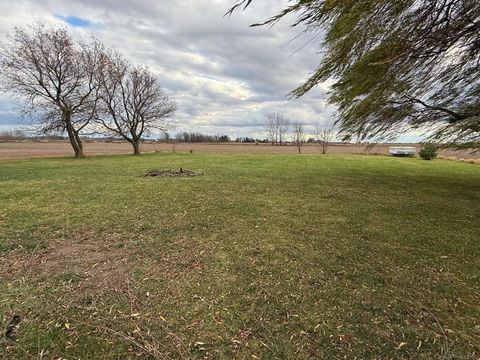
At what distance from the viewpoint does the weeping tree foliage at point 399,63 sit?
3.82m

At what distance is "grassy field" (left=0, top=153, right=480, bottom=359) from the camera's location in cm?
196

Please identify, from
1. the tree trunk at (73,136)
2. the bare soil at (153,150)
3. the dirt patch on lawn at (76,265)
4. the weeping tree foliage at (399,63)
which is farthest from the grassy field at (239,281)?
the tree trunk at (73,136)

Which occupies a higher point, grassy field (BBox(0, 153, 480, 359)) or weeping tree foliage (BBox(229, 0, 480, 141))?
weeping tree foliage (BBox(229, 0, 480, 141))

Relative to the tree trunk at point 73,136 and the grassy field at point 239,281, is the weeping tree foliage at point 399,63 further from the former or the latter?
the tree trunk at point 73,136

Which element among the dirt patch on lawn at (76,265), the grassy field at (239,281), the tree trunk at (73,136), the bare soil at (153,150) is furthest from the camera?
the bare soil at (153,150)

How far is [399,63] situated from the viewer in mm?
5188

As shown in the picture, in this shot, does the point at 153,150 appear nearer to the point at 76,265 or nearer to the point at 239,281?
the point at 76,265

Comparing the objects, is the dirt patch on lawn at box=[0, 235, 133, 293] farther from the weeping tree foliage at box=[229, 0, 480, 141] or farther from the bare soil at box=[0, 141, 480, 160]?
the bare soil at box=[0, 141, 480, 160]

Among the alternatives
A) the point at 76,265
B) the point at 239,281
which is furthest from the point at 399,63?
the point at 76,265

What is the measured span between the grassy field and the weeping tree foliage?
8.15 feet

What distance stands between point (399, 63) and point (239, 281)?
4.94m

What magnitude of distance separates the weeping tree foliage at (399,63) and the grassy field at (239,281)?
8.15ft

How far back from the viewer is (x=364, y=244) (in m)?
3.74

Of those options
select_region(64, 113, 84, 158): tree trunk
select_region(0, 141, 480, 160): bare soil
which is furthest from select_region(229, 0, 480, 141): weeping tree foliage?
select_region(64, 113, 84, 158): tree trunk
